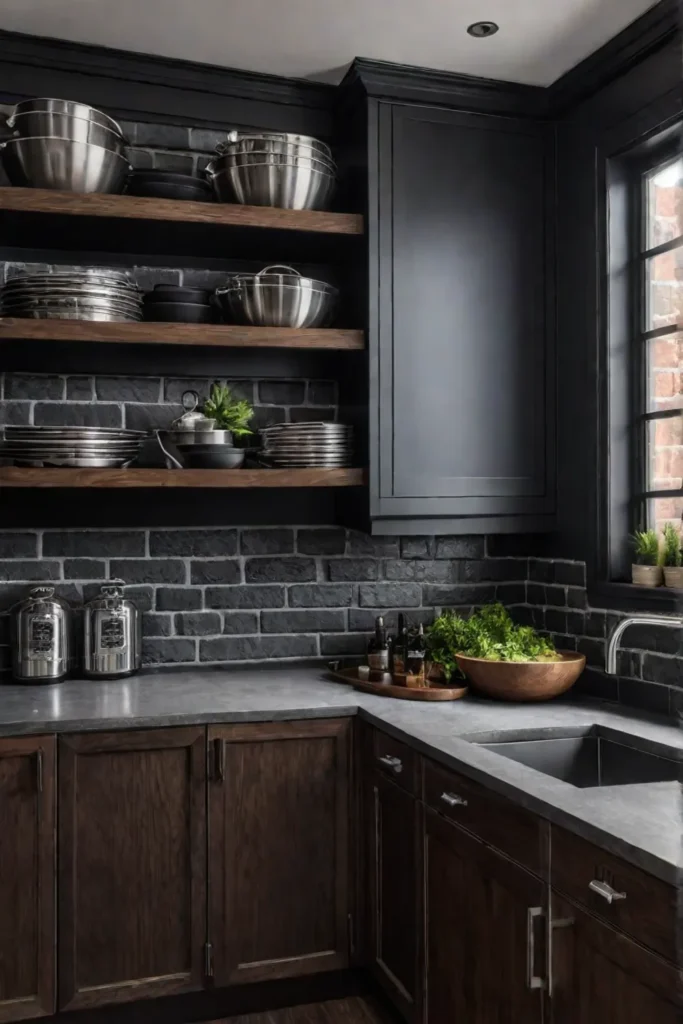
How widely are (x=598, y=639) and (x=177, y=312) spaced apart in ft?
5.43

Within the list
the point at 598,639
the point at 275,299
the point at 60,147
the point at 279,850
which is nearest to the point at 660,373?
the point at 598,639

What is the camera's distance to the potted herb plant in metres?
3.14

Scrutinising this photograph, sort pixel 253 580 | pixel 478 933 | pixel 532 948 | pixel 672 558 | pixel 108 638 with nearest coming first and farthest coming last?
pixel 532 948 → pixel 478 933 → pixel 672 558 → pixel 108 638 → pixel 253 580

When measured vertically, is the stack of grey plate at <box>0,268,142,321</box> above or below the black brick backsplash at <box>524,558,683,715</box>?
above

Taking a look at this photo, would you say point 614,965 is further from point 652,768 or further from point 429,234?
point 429,234

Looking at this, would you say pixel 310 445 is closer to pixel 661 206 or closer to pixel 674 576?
pixel 674 576

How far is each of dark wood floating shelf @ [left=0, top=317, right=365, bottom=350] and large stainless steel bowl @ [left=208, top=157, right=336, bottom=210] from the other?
1.31ft

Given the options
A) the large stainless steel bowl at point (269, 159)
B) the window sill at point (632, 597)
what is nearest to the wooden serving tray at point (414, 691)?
the window sill at point (632, 597)

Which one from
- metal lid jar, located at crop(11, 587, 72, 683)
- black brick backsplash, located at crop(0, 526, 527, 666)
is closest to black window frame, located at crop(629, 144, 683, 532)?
black brick backsplash, located at crop(0, 526, 527, 666)

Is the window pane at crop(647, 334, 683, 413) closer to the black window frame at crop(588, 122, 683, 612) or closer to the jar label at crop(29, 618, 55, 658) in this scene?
the black window frame at crop(588, 122, 683, 612)

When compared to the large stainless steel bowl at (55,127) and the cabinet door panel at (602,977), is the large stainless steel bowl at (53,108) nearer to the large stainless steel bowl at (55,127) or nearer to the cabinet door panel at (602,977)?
the large stainless steel bowl at (55,127)

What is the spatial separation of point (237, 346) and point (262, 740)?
118 cm

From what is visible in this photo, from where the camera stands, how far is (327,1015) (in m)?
2.79

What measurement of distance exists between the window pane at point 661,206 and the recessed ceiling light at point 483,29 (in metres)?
0.63
